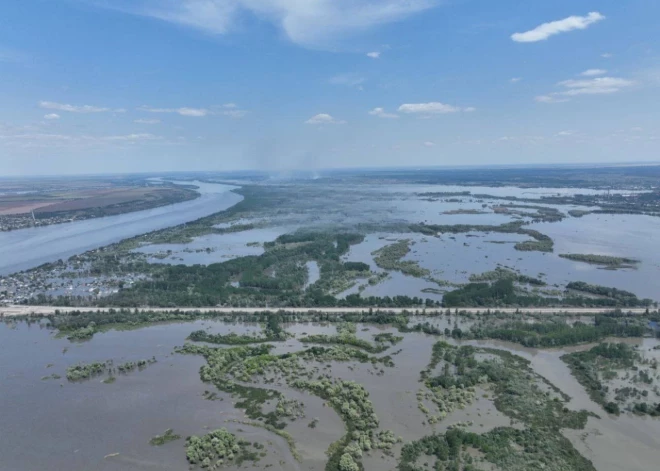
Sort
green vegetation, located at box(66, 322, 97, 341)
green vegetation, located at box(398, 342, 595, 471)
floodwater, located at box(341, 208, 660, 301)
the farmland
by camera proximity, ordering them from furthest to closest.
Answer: the farmland < floodwater, located at box(341, 208, 660, 301) < green vegetation, located at box(66, 322, 97, 341) < green vegetation, located at box(398, 342, 595, 471)

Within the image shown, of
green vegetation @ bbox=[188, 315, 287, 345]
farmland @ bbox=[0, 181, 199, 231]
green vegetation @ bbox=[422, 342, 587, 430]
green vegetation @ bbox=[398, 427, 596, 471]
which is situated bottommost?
green vegetation @ bbox=[398, 427, 596, 471]

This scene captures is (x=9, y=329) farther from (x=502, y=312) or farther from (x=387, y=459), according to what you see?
(x=502, y=312)

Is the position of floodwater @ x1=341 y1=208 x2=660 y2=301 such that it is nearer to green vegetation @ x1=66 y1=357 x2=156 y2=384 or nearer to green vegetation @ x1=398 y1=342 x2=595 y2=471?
green vegetation @ x1=398 y1=342 x2=595 y2=471

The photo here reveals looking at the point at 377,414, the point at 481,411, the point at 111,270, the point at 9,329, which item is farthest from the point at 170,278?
the point at 481,411

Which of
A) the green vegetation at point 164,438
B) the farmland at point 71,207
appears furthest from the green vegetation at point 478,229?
the farmland at point 71,207

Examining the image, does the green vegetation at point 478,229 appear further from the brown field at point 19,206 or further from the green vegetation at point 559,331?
the brown field at point 19,206

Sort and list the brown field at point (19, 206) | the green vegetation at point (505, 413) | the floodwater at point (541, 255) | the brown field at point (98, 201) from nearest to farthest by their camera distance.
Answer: the green vegetation at point (505, 413) < the floodwater at point (541, 255) < the brown field at point (19, 206) < the brown field at point (98, 201)

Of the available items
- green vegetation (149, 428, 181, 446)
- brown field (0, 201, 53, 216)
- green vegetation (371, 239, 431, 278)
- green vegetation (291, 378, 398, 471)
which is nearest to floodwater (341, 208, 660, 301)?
green vegetation (371, 239, 431, 278)
